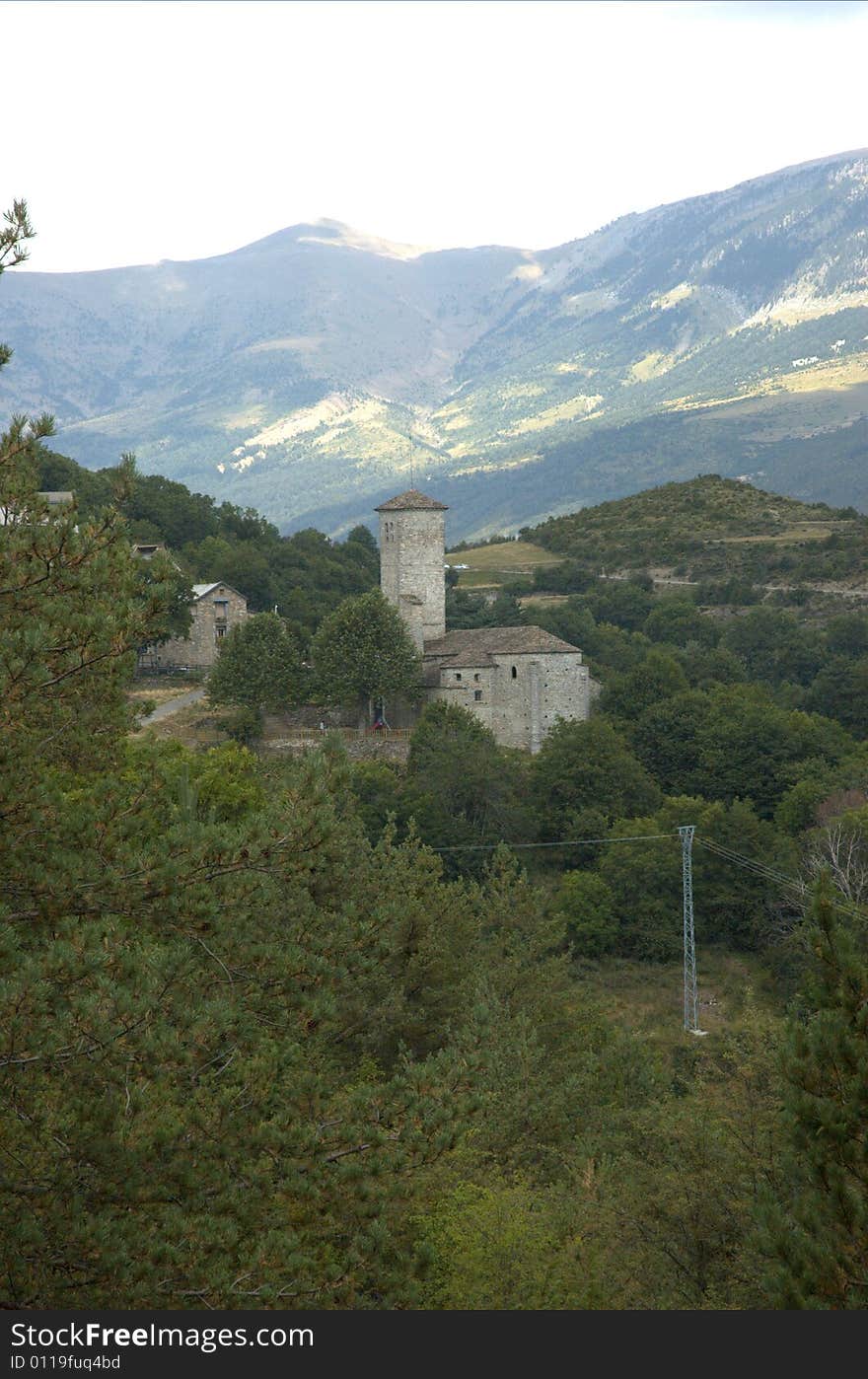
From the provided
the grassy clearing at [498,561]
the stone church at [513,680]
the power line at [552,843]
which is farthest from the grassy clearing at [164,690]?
the grassy clearing at [498,561]

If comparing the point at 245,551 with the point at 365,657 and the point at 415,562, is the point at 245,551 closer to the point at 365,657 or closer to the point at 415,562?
the point at 415,562

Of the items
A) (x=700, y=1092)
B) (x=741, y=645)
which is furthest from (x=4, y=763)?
(x=741, y=645)

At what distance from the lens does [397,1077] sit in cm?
1287

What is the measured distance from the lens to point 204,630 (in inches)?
2221

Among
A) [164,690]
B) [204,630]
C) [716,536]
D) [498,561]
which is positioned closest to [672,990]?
[164,690]

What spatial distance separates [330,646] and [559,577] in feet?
108

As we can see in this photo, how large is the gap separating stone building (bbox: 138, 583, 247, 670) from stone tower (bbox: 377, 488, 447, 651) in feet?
18.6

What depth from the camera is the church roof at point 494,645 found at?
49.8 m

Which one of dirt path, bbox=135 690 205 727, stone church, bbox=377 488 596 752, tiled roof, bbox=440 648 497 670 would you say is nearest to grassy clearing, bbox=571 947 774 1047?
stone church, bbox=377 488 596 752

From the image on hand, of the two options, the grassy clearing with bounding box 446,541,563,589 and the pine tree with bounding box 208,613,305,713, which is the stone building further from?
the grassy clearing with bounding box 446,541,563,589

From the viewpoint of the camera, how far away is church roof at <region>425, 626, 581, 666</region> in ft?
163

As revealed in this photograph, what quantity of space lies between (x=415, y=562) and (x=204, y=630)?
7.78 meters

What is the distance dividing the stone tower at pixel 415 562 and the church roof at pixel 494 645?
801 mm

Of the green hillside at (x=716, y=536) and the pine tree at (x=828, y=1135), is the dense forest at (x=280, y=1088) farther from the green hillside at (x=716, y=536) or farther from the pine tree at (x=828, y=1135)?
the green hillside at (x=716, y=536)
